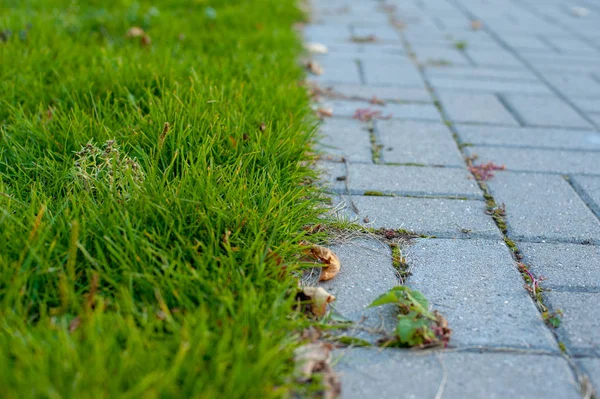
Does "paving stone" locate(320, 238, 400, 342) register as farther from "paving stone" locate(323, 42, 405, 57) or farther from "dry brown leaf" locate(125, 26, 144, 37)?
"paving stone" locate(323, 42, 405, 57)

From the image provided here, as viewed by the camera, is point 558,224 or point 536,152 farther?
point 536,152

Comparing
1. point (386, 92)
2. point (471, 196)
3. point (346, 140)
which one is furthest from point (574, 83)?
point (471, 196)

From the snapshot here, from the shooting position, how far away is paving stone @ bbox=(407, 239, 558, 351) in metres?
1.54

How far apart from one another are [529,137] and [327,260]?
1.67 meters

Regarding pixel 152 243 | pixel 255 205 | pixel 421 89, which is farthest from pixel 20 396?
pixel 421 89

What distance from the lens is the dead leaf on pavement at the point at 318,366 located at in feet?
4.40

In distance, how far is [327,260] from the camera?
5.84 feet

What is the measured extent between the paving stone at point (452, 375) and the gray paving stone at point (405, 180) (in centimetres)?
95

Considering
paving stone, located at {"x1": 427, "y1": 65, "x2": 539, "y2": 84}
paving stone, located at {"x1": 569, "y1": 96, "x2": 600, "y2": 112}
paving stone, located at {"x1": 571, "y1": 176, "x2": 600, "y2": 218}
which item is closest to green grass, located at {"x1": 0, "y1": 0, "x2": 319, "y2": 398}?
paving stone, located at {"x1": 571, "y1": 176, "x2": 600, "y2": 218}

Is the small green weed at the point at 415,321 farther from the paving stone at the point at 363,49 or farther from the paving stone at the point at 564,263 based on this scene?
the paving stone at the point at 363,49

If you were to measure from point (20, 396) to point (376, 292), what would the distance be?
0.94 m

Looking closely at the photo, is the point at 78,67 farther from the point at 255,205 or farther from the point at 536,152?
the point at 536,152

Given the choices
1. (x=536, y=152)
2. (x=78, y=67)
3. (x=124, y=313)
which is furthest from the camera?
(x=78, y=67)

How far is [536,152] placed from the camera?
2812 mm
